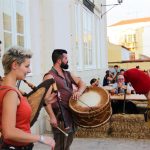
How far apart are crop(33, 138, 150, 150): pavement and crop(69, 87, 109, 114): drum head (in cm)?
213

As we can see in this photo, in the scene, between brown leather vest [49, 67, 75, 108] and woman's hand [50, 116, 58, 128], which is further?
brown leather vest [49, 67, 75, 108]

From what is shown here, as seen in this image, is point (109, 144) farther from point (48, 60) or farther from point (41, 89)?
point (41, 89)

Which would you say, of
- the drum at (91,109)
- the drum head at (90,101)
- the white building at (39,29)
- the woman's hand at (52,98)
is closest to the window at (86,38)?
the white building at (39,29)

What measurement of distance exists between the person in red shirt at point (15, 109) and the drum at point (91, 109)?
2.10 metres

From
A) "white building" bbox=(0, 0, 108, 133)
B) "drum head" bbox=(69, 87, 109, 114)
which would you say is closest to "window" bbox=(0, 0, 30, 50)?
"white building" bbox=(0, 0, 108, 133)

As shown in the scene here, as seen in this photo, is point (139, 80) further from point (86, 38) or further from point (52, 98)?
point (86, 38)

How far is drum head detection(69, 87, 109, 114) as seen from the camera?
470 cm

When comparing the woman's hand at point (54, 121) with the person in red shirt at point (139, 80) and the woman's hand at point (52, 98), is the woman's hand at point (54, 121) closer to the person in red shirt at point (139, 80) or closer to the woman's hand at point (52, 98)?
the woman's hand at point (52, 98)

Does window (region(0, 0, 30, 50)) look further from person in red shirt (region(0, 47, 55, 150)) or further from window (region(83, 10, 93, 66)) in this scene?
window (region(83, 10, 93, 66))

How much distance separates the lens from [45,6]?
26.8ft

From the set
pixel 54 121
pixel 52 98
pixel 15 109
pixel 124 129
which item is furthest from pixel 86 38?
pixel 15 109

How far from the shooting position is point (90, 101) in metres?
4.94

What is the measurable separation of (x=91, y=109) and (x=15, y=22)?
2.89m

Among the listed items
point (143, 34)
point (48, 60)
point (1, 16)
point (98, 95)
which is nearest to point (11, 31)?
point (1, 16)
